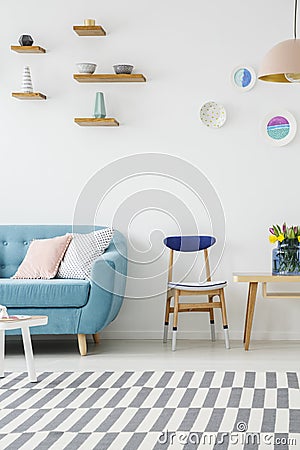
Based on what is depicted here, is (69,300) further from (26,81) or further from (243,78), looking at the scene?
(243,78)

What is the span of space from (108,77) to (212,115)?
82 cm

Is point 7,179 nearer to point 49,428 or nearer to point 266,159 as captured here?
point 266,159

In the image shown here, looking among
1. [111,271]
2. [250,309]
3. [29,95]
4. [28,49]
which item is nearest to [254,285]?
[250,309]

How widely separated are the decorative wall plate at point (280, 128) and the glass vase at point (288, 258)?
0.84 metres

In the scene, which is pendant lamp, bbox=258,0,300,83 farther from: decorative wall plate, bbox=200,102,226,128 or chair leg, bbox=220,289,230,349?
chair leg, bbox=220,289,230,349

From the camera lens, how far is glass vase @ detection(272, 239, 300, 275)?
5.26m

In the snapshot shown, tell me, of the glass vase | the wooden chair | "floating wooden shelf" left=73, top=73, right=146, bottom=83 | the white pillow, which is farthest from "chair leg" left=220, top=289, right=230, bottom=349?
"floating wooden shelf" left=73, top=73, right=146, bottom=83

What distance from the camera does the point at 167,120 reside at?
229 inches

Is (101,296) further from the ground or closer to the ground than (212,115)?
closer to the ground

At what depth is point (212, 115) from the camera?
19.0 ft

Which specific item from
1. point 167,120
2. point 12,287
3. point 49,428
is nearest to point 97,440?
point 49,428

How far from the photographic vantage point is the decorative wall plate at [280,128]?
224 inches

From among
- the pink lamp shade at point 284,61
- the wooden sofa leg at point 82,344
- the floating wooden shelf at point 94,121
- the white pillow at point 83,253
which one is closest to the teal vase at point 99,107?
the floating wooden shelf at point 94,121

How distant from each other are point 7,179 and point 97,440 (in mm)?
3215
